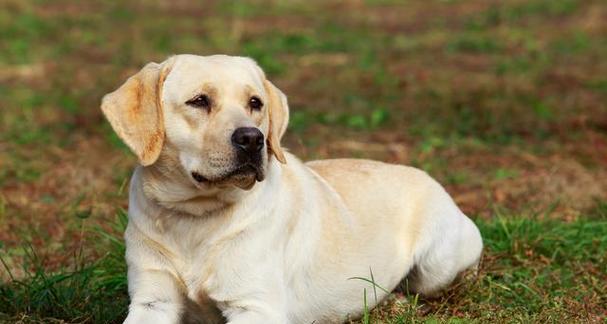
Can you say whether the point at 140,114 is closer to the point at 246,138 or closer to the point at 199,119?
the point at 199,119

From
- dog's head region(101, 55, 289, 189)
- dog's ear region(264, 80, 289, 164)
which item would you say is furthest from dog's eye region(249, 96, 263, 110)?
dog's ear region(264, 80, 289, 164)

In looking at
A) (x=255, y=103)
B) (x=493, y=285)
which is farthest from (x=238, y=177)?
(x=493, y=285)

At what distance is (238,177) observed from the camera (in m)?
4.05

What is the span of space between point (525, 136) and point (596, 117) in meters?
0.99

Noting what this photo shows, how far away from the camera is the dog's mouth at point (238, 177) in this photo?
4027 millimetres

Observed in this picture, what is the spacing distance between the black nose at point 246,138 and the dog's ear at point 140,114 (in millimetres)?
357

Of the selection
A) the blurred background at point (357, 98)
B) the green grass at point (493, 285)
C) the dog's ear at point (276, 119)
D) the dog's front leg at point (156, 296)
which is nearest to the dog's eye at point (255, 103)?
the dog's ear at point (276, 119)

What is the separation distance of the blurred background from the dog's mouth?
4.57ft

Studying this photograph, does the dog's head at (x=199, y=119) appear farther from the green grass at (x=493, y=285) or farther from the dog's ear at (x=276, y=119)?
the green grass at (x=493, y=285)

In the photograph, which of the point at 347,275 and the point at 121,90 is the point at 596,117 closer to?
the point at 347,275

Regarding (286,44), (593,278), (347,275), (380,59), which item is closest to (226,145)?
(347,275)

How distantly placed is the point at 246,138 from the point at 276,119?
496 mm

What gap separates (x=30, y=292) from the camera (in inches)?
193

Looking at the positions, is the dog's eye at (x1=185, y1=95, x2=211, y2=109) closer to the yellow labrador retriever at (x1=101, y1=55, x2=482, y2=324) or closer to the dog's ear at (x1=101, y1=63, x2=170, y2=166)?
the yellow labrador retriever at (x1=101, y1=55, x2=482, y2=324)
